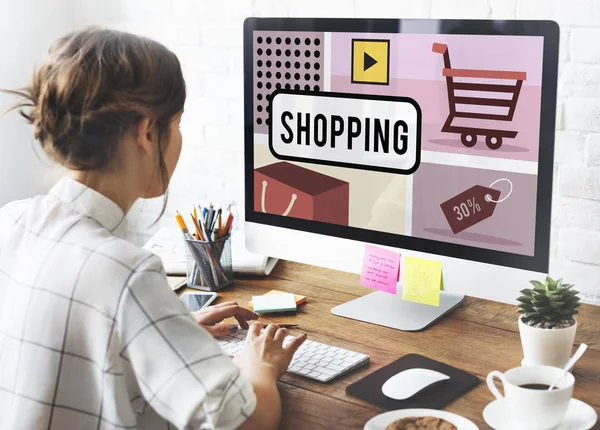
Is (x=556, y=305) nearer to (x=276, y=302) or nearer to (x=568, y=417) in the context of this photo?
(x=568, y=417)

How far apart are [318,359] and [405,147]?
14.9 inches

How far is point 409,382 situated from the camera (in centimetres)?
116

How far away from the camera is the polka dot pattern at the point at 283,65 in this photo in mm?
1404

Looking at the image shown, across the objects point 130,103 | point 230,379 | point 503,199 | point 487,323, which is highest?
point 130,103

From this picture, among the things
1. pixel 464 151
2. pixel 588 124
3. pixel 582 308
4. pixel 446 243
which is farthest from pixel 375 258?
pixel 588 124

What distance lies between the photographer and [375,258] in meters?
1.42

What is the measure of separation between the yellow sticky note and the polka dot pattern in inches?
14.0

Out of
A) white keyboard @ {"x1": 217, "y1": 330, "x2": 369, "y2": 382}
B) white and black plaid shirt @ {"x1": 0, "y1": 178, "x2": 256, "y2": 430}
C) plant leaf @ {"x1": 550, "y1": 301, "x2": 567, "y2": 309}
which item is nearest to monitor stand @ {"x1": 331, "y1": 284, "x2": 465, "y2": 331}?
white keyboard @ {"x1": 217, "y1": 330, "x2": 369, "y2": 382}

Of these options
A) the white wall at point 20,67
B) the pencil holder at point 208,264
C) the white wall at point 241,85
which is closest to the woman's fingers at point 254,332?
the pencil holder at point 208,264

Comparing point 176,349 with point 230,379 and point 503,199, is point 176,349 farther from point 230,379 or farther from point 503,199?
point 503,199

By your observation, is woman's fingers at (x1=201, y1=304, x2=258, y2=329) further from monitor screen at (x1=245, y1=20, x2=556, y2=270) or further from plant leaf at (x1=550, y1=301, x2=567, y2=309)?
plant leaf at (x1=550, y1=301, x2=567, y2=309)

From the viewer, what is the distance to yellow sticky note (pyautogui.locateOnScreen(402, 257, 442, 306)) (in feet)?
4.43

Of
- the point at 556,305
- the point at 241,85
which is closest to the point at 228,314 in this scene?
the point at 556,305

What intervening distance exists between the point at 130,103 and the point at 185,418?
0.41 m
